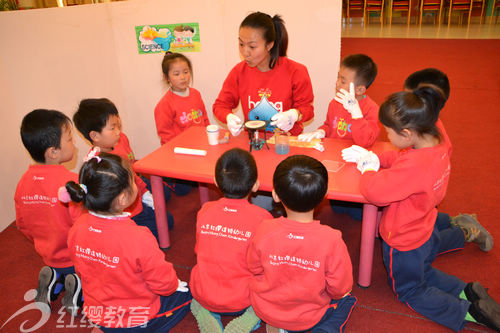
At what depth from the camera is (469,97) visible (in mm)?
5188

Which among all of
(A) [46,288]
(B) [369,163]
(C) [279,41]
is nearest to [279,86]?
(C) [279,41]

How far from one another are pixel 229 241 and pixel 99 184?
2.00ft

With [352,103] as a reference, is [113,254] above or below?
below

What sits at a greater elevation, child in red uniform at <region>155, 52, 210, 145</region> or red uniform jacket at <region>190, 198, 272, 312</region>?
child in red uniform at <region>155, 52, 210, 145</region>

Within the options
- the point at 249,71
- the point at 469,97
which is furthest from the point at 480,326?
the point at 469,97

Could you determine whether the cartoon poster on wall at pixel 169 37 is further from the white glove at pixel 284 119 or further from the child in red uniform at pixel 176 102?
the white glove at pixel 284 119

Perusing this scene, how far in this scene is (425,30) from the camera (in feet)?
32.0

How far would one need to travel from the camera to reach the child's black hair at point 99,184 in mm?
1543

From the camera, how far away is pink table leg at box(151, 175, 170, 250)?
7.86 feet

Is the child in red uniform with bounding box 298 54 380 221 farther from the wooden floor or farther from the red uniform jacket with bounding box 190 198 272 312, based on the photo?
the wooden floor

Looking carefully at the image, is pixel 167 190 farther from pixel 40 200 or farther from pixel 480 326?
pixel 480 326

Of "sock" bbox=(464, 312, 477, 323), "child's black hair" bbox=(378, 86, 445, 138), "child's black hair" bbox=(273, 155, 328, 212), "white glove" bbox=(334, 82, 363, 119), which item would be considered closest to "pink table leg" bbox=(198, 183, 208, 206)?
"white glove" bbox=(334, 82, 363, 119)

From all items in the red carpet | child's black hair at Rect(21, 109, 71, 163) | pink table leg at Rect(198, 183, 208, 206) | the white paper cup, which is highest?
child's black hair at Rect(21, 109, 71, 163)

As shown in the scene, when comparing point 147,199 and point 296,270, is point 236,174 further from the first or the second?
A: point 147,199
